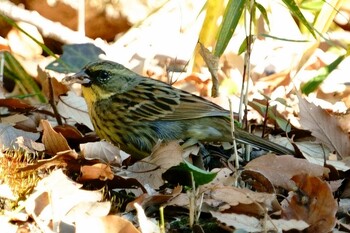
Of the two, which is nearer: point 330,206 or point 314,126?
point 330,206

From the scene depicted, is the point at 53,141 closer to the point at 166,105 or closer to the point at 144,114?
the point at 144,114

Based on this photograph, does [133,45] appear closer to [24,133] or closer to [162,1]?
[162,1]

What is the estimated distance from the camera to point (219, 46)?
177 inches

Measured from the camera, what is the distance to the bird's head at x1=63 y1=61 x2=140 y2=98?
4.82 m

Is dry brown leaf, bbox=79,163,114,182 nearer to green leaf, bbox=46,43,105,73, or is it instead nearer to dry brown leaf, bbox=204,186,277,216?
dry brown leaf, bbox=204,186,277,216

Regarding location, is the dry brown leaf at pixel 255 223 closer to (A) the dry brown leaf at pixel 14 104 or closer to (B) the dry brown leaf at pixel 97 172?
(B) the dry brown leaf at pixel 97 172

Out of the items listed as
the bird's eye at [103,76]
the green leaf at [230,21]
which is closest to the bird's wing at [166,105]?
the bird's eye at [103,76]

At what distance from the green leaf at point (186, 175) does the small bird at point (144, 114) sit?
72cm

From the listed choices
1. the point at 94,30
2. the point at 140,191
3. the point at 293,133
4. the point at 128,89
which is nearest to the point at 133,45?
the point at 94,30

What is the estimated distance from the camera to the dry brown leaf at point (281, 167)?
3.67m

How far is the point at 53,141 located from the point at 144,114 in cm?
104

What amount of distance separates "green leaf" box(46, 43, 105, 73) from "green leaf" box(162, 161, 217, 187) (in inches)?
95.6

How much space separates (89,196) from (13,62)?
3125 millimetres

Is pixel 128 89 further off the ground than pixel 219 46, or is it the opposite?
pixel 219 46
